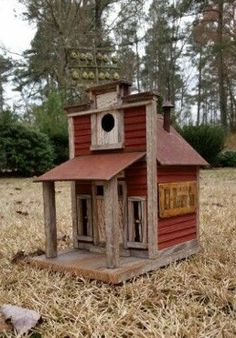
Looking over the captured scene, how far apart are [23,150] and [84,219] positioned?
1101cm

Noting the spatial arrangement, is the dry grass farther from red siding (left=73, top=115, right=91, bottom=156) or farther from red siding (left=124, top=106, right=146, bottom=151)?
red siding (left=73, top=115, right=91, bottom=156)

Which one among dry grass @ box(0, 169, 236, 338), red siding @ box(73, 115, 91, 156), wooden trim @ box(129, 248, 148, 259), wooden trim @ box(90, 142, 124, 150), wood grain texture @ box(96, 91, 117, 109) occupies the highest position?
wood grain texture @ box(96, 91, 117, 109)

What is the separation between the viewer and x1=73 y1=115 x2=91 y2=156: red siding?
11.1ft

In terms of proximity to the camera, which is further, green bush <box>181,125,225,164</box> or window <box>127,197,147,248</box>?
green bush <box>181,125,225,164</box>

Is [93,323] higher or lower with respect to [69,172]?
lower

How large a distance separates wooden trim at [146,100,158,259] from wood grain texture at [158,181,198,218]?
77mm

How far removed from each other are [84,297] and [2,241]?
1.66m

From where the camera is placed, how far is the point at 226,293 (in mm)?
2395

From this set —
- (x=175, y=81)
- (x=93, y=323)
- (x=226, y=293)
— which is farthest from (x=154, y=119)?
(x=175, y=81)

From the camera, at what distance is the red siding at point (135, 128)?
3.02m

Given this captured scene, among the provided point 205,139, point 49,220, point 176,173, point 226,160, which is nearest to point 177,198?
point 176,173

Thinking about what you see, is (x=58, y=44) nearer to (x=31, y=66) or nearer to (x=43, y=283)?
(x=31, y=66)

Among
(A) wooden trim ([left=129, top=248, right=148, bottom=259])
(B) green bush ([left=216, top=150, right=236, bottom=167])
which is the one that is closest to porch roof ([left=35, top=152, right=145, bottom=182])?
(A) wooden trim ([left=129, top=248, right=148, bottom=259])

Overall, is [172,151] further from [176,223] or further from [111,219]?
[111,219]
